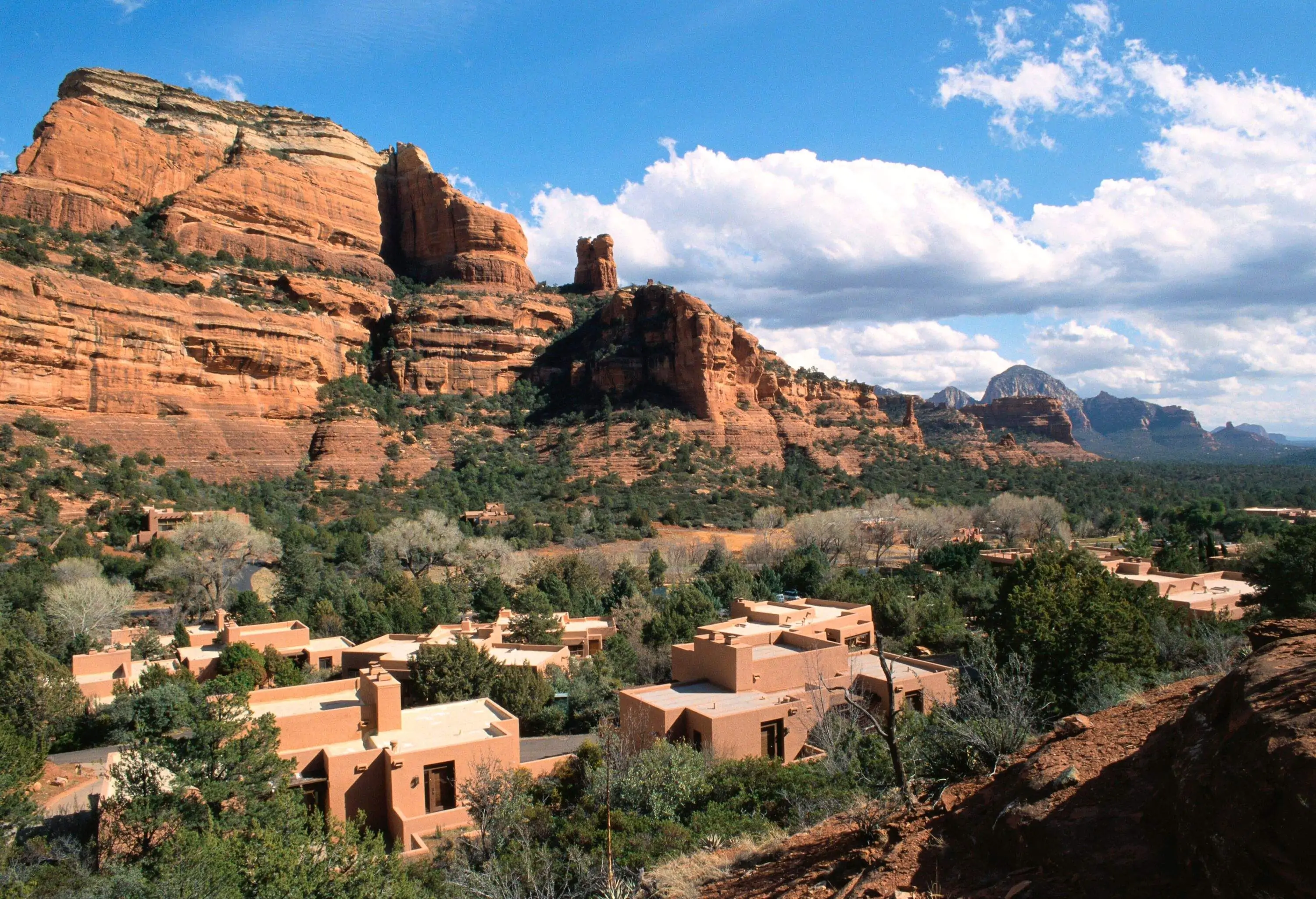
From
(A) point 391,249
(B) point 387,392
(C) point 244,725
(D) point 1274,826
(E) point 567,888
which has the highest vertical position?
(A) point 391,249

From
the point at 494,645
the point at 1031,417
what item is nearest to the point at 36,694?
the point at 494,645

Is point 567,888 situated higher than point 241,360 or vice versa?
point 241,360

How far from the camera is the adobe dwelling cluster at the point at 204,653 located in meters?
20.3

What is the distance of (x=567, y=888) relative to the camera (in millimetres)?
9305

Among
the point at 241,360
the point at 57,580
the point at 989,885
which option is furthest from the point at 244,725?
the point at 241,360

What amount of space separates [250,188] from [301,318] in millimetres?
15592

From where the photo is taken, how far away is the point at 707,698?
675 inches

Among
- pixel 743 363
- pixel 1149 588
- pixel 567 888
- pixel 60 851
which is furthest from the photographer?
pixel 743 363

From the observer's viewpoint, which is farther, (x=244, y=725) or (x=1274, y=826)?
(x=244, y=725)

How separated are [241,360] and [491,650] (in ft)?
124

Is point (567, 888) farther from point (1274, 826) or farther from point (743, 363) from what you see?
point (743, 363)

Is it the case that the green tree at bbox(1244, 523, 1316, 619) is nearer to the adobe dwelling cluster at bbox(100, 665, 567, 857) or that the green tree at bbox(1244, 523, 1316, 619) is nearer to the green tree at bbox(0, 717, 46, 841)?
the adobe dwelling cluster at bbox(100, 665, 567, 857)

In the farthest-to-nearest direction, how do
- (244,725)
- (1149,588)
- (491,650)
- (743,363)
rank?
(743,363) → (491,650) → (1149,588) → (244,725)

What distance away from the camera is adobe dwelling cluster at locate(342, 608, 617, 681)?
2224 centimetres
